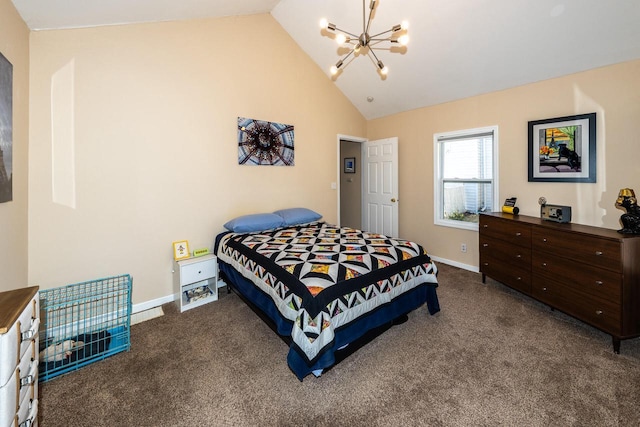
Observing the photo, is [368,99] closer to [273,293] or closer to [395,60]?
[395,60]

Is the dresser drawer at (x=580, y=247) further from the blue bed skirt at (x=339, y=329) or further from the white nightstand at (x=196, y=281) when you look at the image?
the white nightstand at (x=196, y=281)

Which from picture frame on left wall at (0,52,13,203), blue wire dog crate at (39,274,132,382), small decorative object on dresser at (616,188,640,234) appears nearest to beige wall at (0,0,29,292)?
picture frame on left wall at (0,52,13,203)

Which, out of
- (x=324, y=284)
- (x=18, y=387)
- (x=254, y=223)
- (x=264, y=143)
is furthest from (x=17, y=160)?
(x=324, y=284)

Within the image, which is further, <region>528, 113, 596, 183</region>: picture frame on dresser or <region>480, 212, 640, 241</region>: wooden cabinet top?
<region>528, 113, 596, 183</region>: picture frame on dresser

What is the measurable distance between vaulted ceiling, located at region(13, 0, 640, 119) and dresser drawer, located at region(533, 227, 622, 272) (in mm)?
1747

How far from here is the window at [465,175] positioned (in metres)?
3.64

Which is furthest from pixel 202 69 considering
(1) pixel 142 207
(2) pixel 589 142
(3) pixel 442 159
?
(2) pixel 589 142

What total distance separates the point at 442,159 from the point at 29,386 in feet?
15.0

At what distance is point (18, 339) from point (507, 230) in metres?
3.76

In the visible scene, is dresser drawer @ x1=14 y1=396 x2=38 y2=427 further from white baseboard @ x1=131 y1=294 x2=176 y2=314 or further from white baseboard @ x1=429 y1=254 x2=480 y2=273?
white baseboard @ x1=429 y1=254 x2=480 y2=273

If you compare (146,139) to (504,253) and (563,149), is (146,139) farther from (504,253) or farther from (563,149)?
(563,149)

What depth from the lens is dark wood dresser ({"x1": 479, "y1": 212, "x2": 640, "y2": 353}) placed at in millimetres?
2023

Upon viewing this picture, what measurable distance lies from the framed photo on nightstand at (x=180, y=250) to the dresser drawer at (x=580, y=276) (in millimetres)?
3588

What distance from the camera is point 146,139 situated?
274 centimetres
